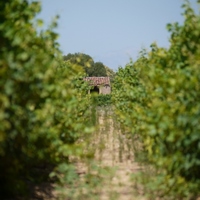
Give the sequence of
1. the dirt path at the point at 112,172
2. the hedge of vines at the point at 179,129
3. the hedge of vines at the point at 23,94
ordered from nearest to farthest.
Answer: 1. the hedge of vines at the point at 23,94
2. the hedge of vines at the point at 179,129
3. the dirt path at the point at 112,172

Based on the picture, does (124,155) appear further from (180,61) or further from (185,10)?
(185,10)

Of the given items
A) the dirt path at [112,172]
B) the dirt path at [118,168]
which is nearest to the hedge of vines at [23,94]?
the dirt path at [112,172]

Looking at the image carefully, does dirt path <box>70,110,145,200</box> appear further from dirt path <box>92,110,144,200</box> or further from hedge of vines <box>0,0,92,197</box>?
hedge of vines <box>0,0,92,197</box>

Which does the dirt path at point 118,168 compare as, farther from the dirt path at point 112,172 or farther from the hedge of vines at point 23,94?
the hedge of vines at point 23,94

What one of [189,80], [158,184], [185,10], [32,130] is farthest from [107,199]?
[185,10]

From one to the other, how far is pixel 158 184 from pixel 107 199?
90 cm

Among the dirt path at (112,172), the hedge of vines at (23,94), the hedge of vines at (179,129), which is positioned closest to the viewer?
the hedge of vines at (23,94)

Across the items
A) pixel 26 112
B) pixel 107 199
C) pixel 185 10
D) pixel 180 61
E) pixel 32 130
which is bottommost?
pixel 107 199

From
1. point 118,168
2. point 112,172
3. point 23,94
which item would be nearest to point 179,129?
point 112,172

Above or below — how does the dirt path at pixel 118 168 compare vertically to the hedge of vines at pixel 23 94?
below

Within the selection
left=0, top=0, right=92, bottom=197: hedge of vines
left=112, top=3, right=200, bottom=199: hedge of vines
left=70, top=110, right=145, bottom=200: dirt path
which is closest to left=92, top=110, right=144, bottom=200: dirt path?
left=70, top=110, right=145, bottom=200: dirt path

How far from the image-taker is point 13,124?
3.88m

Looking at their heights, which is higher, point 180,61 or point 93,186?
point 180,61

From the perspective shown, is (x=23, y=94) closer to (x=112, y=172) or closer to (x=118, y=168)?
(x=112, y=172)
